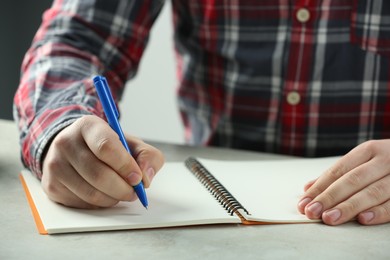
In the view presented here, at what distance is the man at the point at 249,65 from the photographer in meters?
1.36

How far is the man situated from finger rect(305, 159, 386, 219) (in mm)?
359

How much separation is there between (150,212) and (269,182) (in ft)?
0.70

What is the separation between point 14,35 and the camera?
8.71 feet

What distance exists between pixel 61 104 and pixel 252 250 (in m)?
0.45

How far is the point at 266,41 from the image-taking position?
1474mm

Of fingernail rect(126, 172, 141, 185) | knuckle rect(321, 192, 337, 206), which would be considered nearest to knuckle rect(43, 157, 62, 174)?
fingernail rect(126, 172, 141, 185)

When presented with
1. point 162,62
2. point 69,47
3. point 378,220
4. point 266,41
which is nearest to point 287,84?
point 266,41

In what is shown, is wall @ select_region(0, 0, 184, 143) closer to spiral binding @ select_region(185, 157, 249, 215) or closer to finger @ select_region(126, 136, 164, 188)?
spiral binding @ select_region(185, 157, 249, 215)

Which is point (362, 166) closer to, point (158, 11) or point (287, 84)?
point (287, 84)

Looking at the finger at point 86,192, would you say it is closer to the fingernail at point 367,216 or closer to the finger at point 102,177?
the finger at point 102,177

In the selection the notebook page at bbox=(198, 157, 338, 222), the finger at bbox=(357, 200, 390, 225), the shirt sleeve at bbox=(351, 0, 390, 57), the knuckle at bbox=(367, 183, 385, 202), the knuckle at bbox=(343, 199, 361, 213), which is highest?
the shirt sleeve at bbox=(351, 0, 390, 57)

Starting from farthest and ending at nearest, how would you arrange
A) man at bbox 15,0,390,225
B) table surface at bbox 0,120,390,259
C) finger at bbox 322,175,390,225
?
man at bbox 15,0,390,225 → finger at bbox 322,175,390,225 → table surface at bbox 0,120,390,259

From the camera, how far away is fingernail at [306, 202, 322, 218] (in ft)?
3.22

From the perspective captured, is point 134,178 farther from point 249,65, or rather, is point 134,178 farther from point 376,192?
point 249,65
